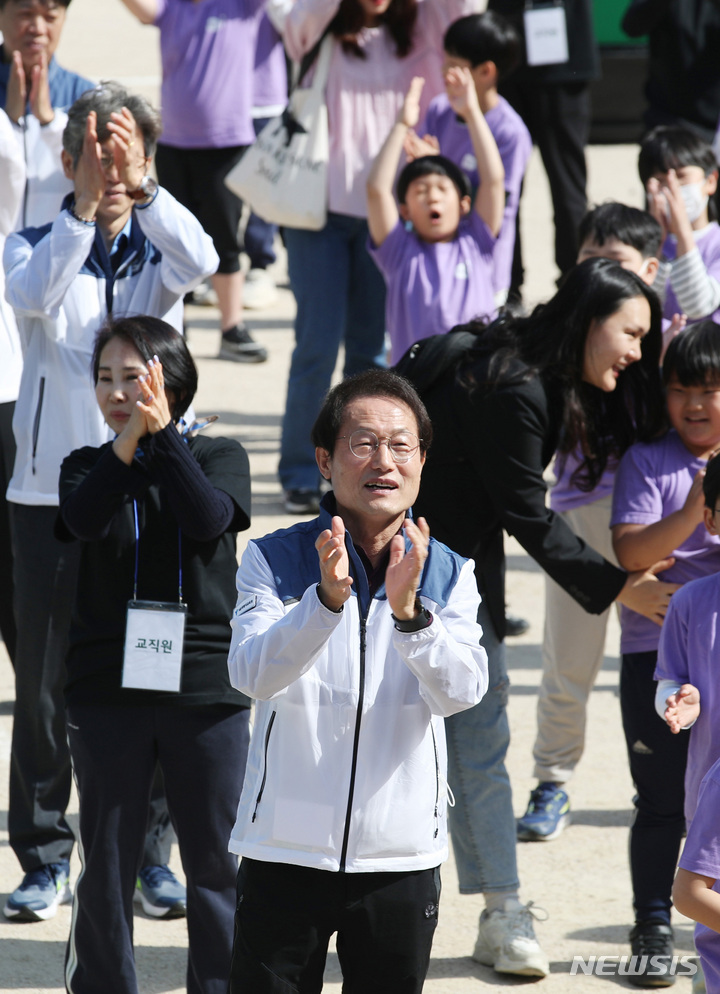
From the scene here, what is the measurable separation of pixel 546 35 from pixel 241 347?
2.49 m

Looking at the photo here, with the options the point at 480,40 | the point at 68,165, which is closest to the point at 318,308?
the point at 480,40

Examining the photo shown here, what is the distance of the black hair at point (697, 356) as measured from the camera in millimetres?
3691

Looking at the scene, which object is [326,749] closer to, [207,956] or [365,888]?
[365,888]

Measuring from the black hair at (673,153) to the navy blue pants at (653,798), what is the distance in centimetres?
234

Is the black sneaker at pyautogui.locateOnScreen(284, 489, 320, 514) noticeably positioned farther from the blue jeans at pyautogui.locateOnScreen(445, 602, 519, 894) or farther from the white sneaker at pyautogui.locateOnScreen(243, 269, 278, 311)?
the white sneaker at pyautogui.locateOnScreen(243, 269, 278, 311)

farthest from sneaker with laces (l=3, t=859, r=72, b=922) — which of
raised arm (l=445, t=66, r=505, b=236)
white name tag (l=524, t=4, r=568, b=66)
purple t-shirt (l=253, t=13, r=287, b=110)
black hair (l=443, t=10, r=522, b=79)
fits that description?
purple t-shirt (l=253, t=13, r=287, b=110)

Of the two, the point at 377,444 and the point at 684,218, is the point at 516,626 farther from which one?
the point at 377,444

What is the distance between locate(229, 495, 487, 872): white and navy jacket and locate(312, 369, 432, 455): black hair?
192mm

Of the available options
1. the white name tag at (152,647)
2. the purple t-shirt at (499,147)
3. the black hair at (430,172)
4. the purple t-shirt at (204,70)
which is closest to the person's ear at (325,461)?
the white name tag at (152,647)

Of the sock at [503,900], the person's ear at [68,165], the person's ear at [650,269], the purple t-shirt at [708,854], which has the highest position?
the person's ear at [68,165]

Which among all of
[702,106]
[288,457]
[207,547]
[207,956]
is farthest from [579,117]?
[207,956]

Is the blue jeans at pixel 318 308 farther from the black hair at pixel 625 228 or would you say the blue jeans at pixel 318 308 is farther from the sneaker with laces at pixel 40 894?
the sneaker with laces at pixel 40 894

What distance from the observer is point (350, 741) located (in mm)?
2619

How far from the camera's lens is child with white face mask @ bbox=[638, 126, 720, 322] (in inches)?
189
